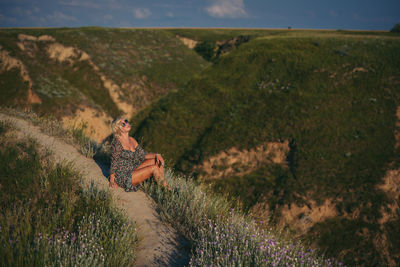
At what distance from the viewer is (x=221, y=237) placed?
3678mm

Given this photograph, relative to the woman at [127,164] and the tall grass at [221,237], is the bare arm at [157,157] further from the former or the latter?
the tall grass at [221,237]

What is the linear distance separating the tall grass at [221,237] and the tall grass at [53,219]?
1.09m

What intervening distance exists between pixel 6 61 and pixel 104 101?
824cm

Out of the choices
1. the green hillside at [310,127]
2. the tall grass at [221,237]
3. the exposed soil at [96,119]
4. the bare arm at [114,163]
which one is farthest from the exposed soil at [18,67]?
the tall grass at [221,237]

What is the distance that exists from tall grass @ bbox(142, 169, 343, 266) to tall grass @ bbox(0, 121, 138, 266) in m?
1.09

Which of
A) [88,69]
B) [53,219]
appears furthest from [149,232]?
[88,69]

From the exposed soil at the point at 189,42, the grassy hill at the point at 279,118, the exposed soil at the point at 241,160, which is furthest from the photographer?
the exposed soil at the point at 189,42

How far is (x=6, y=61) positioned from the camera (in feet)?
63.1

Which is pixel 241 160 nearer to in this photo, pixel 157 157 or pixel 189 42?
pixel 157 157

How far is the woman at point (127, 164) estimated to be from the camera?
5.59m

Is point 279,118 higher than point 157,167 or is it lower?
lower

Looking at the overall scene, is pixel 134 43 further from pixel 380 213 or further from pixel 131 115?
pixel 380 213

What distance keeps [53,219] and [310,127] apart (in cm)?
1425

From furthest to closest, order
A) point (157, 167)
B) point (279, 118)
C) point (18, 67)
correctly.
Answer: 1. point (18, 67)
2. point (279, 118)
3. point (157, 167)
